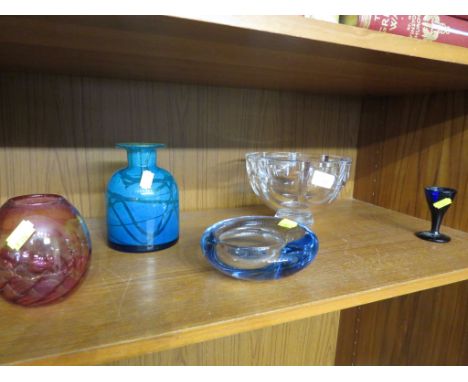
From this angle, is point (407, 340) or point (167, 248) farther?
point (407, 340)

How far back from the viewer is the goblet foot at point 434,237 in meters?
0.61

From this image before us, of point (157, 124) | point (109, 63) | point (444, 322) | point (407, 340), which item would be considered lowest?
point (407, 340)

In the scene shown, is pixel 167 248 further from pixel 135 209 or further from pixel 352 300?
pixel 352 300

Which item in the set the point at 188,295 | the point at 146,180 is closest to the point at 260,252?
the point at 188,295

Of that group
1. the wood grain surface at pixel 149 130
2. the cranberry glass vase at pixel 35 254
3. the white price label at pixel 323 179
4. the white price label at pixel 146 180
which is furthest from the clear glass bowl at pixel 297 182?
the cranberry glass vase at pixel 35 254

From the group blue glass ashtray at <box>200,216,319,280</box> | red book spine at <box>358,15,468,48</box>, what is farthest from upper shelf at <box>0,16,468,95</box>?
blue glass ashtray at <box>200,216,319,280</box>

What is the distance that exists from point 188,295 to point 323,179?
370 mm

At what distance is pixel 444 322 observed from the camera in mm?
729

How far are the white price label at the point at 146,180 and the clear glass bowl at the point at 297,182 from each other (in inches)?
8.9

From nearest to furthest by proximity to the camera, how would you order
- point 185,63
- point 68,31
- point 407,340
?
point 68,31, point 185,63, point 407,340

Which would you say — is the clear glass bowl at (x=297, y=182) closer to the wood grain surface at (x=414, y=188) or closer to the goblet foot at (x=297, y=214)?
the goblet foot at (x=297, y=214)

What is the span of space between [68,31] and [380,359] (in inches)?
40.0

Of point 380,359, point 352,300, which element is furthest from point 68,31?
point 380,359

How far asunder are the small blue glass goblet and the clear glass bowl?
157 millimetres
